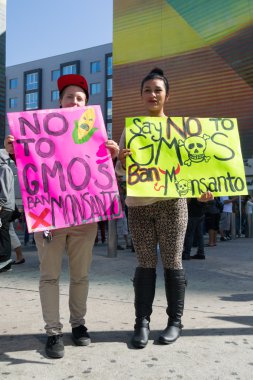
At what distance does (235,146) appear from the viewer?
3043 mm

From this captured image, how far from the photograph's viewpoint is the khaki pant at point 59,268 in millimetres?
2672

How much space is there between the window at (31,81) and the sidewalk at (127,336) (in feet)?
170

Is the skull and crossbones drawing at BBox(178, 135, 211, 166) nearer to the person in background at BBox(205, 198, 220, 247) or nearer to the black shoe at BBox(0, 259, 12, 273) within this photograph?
the black shoe at BBox(0, 259, 12, 273)

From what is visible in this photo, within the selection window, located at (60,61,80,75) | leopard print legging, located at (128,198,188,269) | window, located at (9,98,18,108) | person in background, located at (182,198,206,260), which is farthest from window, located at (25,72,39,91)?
leopard print legging, located at (128,198,188,269)

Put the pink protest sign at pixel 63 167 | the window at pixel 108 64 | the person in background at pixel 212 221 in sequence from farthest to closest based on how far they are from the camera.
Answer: the window at pixel 108 64
the person in background at pixel 212 221
the pink protest sign at pixel 63 167

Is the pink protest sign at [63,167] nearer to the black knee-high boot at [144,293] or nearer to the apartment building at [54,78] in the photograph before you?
the black knee-high boot at [144,293]

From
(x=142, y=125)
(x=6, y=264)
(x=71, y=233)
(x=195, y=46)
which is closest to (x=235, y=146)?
(x=142, y=125)

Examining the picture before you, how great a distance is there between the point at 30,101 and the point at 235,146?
181 feet

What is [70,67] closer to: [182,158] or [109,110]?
[109,110]

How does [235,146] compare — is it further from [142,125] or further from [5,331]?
[5,331]

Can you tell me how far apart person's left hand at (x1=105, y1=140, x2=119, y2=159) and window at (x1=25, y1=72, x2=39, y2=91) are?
5383 centimetres

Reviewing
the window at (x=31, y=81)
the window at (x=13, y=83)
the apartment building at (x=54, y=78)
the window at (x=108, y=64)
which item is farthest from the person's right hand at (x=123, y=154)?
the window at (x=13, y=83)

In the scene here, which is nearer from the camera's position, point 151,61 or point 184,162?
point 184,162

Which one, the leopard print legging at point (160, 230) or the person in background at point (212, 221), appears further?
the person in background at point (212, 221)
